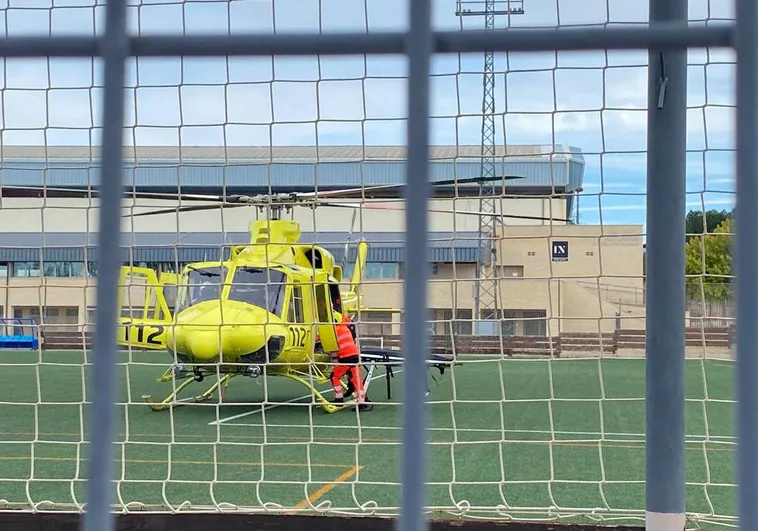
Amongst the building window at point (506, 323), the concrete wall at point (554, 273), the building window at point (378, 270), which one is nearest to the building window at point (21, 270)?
the concrete wall at point (554, 273)

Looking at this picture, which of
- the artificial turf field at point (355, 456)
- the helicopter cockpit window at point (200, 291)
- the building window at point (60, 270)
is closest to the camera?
the artificial turf field at point (355, 456)

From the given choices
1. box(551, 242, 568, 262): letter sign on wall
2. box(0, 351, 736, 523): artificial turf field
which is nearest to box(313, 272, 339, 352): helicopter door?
box(0, 351, 736, 523): artificial turf field

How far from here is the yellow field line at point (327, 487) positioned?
3824 mm

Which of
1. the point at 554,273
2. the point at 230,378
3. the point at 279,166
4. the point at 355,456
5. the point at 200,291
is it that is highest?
the point at 279,166

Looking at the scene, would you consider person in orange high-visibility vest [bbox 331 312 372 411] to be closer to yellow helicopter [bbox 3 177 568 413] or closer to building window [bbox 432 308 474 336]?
yellow helicopter [bbox 3 177 568 413]

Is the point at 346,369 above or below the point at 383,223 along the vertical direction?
below

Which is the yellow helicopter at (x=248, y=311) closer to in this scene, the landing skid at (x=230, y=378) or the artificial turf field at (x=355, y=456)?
the landing skid at (x=230, y=378)

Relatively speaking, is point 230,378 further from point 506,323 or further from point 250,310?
point 506,323

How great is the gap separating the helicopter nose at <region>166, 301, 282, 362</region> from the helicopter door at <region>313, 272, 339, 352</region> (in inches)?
22.9

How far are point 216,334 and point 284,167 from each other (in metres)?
2.24

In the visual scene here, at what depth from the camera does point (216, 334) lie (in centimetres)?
677

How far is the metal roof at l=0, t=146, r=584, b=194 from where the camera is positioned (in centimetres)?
383

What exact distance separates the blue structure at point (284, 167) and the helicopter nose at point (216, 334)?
1.76 meters

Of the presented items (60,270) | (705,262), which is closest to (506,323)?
(705,262)
